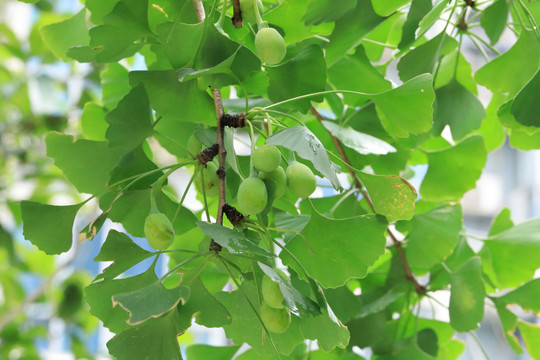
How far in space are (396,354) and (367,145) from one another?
24cm

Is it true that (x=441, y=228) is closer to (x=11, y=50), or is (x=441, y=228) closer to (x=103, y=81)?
(x=103, y=81)

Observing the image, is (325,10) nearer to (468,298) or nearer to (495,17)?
(495,17)

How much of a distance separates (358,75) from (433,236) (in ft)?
0.58

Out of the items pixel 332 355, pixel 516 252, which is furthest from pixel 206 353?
pixel 516 252

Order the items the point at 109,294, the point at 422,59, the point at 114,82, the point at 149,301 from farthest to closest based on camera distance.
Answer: the point at 114,82 < the point at 422,59 < the point at 109,294 < the point at 149,301

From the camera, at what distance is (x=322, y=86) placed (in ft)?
1.54

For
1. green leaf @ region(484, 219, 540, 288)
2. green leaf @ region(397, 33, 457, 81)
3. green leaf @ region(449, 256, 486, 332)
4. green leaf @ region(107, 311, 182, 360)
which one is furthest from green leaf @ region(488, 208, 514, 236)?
green leaf @ region(107, 311, 182, 360)

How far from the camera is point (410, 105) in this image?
0.45 meters

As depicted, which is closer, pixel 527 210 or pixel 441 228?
pixel 441 228

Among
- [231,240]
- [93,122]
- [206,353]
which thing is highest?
[231,240]

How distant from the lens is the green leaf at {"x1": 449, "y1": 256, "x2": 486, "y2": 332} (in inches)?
21.6

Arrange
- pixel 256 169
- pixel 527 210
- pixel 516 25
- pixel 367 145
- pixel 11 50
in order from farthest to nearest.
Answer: pixel 527 210
pixel 11 50
pixel 516 25
pixel 367 145
pixel 256 169

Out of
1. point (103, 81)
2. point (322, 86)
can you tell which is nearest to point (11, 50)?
point (103, 81)

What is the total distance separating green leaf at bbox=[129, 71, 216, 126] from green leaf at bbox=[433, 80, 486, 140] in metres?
0.25
